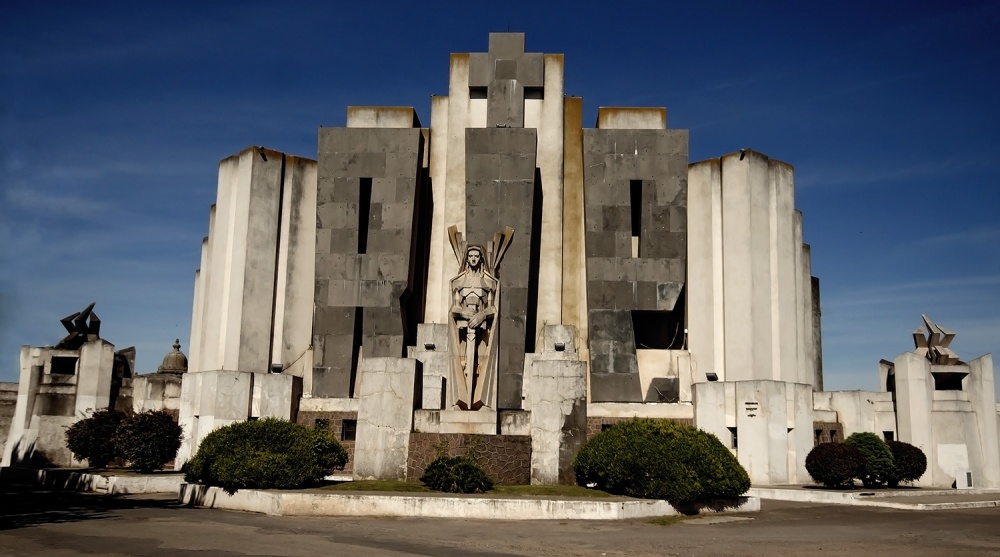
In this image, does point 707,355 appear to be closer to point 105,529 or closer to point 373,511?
point 373,511

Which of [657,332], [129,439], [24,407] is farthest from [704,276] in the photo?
[24,407]

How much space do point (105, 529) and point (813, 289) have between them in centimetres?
3542

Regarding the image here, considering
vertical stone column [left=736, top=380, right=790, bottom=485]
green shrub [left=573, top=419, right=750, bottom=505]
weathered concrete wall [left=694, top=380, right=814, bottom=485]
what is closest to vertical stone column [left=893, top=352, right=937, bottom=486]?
weathered concrete wall [left=694, top=380, right=814, bottom=485]

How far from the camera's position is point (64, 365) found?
35781 mm

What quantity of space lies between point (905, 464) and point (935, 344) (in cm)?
815

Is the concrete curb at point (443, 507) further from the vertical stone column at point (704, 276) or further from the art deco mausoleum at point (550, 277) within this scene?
the vertical stone column at point (704, 276)

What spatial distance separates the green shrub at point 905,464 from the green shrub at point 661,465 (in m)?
11.9

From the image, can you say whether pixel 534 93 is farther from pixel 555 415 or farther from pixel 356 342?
pixel 555 415

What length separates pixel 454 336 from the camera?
84.8 ft

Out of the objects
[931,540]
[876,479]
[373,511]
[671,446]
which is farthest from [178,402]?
[931,540]

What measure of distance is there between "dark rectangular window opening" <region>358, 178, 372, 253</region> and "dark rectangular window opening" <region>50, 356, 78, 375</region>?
12.4 meters

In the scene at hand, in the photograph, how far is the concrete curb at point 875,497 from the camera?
23.1 m

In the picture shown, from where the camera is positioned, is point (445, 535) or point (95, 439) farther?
point (95, 439)

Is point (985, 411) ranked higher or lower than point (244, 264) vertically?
lower
